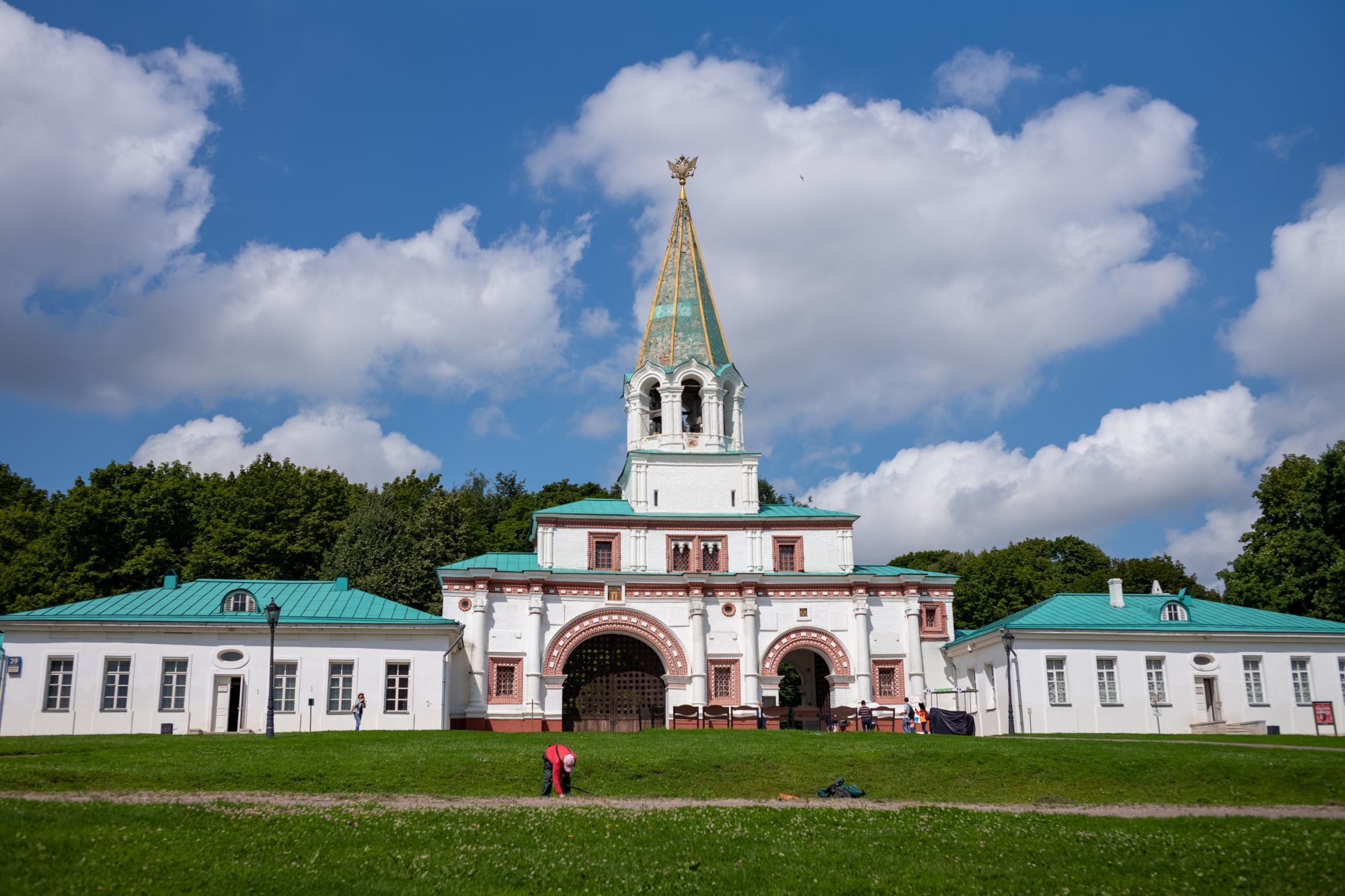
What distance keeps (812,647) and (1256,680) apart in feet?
49.5

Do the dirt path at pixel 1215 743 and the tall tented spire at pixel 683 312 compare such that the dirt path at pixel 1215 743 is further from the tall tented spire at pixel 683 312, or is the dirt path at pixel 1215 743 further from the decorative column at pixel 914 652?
the tall tented spire at pixel 683 312

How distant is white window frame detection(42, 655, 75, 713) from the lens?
3281 centimetres

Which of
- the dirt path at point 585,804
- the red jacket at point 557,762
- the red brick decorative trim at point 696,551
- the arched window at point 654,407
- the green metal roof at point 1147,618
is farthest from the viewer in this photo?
the arched window at point 654,407

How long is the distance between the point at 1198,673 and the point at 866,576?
38.0 ft

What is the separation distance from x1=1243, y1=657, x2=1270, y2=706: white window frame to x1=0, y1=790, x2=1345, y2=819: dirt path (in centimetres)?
2152

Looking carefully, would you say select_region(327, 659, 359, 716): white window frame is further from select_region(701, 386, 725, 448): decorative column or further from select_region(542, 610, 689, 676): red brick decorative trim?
select_region(701, 386, 725, 448): decorative column

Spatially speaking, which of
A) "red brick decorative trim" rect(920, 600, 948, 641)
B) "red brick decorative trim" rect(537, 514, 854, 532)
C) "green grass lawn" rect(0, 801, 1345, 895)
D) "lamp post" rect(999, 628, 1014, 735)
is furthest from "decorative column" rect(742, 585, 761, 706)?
"green grass lawn" rect(0, 801, 1345, 895)

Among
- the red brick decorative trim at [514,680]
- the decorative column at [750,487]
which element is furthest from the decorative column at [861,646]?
the red brick decorative trim at [514,680]

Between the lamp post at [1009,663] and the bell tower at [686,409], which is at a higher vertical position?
the bell tower at [686,409]

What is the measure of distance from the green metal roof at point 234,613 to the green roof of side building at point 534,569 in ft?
12.0

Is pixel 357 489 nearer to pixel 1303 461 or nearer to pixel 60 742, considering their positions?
pixel 60 742

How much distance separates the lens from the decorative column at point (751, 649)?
39.5 metres

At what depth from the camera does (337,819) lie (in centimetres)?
1478

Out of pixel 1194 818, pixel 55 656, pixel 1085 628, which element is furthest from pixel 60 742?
pixel 1085 628
